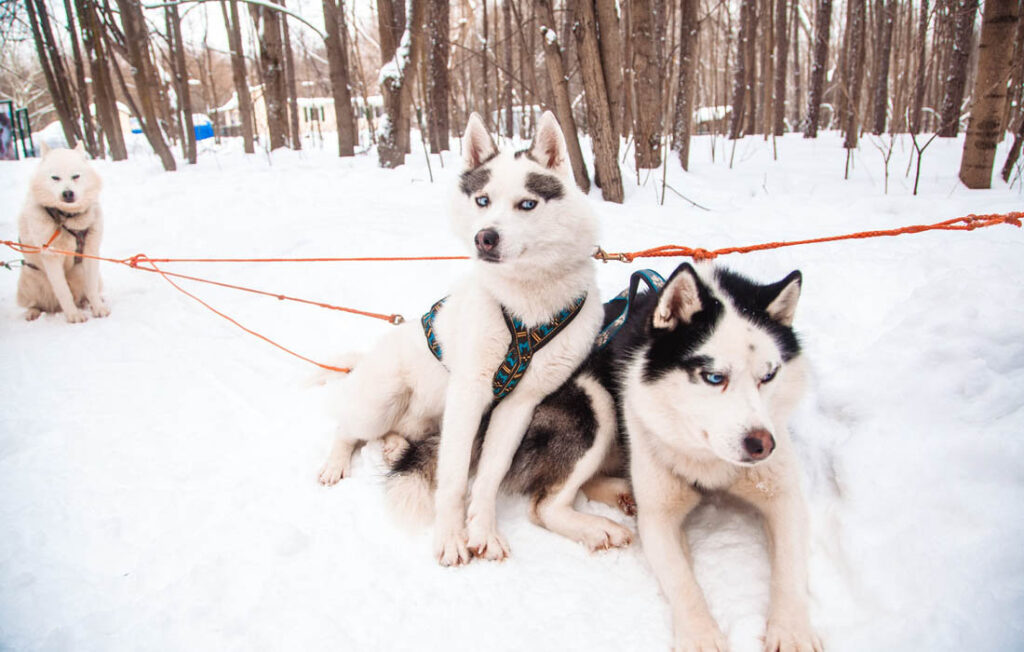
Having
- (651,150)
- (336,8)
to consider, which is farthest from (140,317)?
(336,8)

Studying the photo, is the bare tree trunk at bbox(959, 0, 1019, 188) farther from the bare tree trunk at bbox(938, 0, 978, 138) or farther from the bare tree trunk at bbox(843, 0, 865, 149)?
the bare tree trunk at bbox(938, 0, 978, 138)

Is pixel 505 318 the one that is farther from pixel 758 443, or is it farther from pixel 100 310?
pixel 100 310

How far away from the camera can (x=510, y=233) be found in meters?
1.92

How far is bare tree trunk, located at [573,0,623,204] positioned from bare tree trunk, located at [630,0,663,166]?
9cm

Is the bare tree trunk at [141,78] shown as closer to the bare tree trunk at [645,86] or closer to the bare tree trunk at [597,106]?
the bare tree trunk at [597,106]

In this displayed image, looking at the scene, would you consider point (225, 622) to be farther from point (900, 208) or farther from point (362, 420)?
point (900, 208)

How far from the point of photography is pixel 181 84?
11836 mm

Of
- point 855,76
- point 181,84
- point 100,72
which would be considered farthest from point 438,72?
point 855,76

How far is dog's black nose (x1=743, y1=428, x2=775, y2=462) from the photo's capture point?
4.66 ft

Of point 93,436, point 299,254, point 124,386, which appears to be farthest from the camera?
point 299,254

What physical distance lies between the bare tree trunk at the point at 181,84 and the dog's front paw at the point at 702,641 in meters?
12.6

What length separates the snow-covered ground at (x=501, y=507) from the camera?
1.52m

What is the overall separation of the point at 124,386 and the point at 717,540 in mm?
3525

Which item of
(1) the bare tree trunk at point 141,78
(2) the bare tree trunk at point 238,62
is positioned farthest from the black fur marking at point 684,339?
(2) the bare tree trunk at point 238,62
